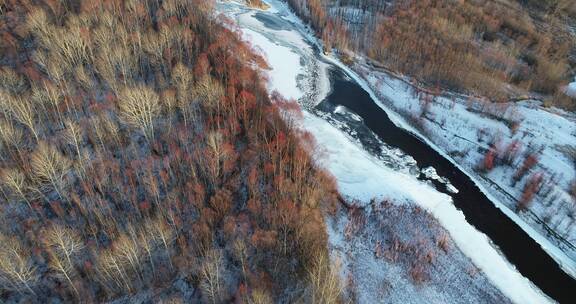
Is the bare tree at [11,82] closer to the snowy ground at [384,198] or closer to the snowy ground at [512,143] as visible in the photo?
the snowy ground at [384,198]

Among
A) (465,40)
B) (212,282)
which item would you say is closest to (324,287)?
(212,282)

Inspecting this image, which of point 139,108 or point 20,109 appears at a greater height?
point 20,109

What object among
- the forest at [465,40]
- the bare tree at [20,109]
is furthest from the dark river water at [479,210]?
the bare tree at [20,109]

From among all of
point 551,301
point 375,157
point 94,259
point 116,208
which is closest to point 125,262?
point 94,259

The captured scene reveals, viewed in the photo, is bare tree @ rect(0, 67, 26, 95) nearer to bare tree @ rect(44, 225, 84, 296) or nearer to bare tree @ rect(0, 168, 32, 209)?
bare tree @ rect(0, 168, 32, 209)

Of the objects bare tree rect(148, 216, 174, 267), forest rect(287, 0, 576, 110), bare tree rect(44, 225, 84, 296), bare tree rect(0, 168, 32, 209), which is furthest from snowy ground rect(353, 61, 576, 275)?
bare tree rect(0, 168, 32, 209)

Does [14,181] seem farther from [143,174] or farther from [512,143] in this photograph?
[512,143]

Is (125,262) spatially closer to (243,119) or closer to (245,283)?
(245,283)
